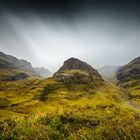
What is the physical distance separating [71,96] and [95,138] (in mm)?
179305

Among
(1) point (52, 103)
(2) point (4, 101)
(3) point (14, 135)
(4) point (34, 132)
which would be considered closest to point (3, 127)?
(3) point (14, 135)

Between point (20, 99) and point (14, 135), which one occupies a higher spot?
point (20, 99)

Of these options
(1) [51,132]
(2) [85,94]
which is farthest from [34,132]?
(2) [85,94]

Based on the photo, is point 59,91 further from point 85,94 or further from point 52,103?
point 52,103

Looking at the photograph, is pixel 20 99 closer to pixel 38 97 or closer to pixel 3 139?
pixel 38 97

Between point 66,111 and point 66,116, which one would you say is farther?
point 66,111

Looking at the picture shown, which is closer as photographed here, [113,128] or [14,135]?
[113,128]

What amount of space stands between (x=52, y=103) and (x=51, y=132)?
157 meters

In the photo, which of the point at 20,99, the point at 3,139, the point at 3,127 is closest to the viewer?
the point at 3,139

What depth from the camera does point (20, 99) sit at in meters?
180

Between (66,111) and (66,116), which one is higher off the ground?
(66,111)

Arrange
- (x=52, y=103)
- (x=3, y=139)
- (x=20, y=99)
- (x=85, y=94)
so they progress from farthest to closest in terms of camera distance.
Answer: (x=85, y=94)
(x=20, y=99)
(x=52, y=103)
(x=3, y=139)

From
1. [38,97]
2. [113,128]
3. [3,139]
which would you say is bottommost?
[3,139]

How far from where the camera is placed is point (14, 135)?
36.2 ft
